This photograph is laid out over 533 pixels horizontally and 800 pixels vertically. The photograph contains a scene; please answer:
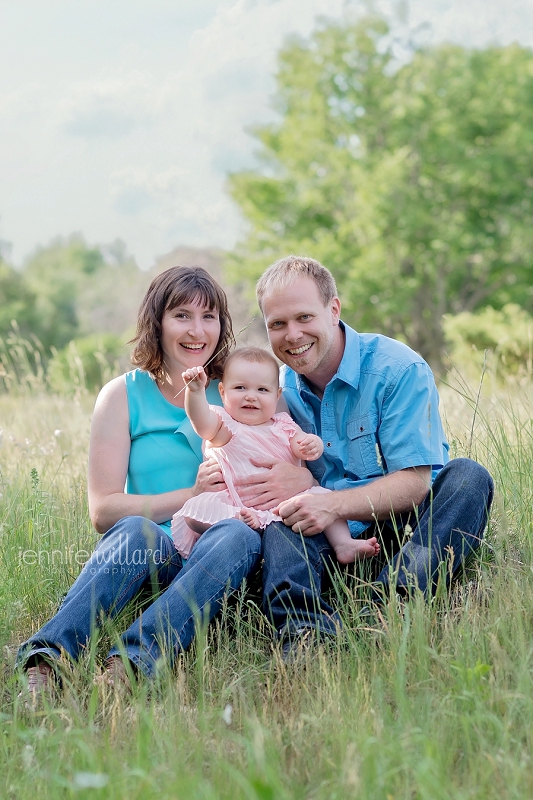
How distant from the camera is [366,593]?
286 centimetres

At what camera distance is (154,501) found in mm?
3098

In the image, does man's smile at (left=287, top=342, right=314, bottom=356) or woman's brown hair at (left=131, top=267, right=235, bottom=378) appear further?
woman's brown hair at (left=131, top=267, right=235, bottom=378)

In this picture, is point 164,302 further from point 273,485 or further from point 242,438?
point 273,485


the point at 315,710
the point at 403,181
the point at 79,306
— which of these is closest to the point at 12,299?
the point at 79,306

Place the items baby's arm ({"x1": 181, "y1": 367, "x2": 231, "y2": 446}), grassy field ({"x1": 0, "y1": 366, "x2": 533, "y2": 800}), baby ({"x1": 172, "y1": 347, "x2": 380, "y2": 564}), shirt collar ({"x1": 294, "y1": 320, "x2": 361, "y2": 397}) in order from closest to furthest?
grassy field ({"x1": 0, "y1": 366, "x2": 533, "y2": 800}) → baby ({"x1": 172, "y1": 347, "x2": 380, "y2": 564}) → baby's arm ({"x1": 181, "y1": 367, "x2": 231, "y2": 446}) → shirt collar ({"x1": 294, "y1": 320, "x2": 361, "y2": 397})

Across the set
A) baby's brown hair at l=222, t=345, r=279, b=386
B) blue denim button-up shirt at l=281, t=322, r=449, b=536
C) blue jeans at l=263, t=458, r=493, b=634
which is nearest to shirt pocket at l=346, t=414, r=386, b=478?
blue denim button-up shirt at l=281, t=322, r=449, b=536

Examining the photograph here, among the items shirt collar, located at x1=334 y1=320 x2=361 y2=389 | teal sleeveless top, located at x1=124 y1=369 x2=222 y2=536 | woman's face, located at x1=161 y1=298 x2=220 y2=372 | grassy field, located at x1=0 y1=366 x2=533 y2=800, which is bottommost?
grassy field, located at x1=0 y1=366 x2=533 y2=800

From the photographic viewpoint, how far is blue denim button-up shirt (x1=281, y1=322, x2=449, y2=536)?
302 centimetres

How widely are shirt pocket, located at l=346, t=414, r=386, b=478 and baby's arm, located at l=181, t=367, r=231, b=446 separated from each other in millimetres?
517

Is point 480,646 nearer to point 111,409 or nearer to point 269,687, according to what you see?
point 269,687

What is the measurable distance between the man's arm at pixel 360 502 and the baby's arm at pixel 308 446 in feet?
0.76

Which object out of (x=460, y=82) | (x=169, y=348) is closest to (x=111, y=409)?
(x=169, y=348)

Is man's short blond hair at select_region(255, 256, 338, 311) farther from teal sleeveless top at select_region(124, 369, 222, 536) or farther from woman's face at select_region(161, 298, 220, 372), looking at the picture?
teal sleeveless top at select_region(124, 369, 222, 536)

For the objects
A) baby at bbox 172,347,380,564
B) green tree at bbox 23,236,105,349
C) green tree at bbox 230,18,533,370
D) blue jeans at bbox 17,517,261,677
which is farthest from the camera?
green tree at bbox 23,236,105,349
